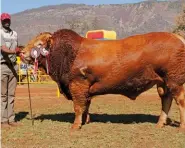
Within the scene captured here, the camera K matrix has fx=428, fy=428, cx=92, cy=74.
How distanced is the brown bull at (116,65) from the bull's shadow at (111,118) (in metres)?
0.93

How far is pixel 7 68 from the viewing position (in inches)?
376

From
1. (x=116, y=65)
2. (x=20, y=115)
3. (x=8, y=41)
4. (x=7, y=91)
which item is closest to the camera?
(x=116, y=65)

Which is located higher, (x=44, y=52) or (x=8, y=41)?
(x=8, y=41)

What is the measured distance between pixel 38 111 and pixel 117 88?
12.8 ft

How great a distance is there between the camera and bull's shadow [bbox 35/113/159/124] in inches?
401

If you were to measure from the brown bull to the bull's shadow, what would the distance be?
0.93 m

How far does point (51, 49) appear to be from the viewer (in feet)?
30.4

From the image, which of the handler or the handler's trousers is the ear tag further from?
the handler's trousers

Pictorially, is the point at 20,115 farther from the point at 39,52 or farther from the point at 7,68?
the point at 39,52

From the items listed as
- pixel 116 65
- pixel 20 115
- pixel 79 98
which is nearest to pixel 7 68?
pixel 79 98

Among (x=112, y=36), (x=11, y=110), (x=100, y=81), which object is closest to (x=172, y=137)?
(x=100, y=81)

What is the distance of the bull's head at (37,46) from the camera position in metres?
9.29

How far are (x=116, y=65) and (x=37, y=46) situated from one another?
70.8 inches

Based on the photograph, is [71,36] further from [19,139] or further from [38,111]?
[38,111]
